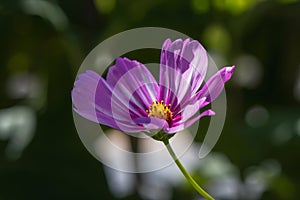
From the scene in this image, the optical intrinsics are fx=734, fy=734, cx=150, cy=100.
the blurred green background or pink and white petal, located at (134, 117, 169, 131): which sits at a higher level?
pink and white petal, located at (134, 117, 169, 131)

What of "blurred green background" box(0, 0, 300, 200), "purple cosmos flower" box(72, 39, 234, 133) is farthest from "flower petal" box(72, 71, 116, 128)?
"blurred green background" box(0, 0, 300, 200)

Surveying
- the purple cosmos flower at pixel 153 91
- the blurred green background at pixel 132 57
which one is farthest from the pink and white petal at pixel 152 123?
the blurred green background at pixel 132 57

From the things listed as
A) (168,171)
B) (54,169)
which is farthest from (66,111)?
(168,171)

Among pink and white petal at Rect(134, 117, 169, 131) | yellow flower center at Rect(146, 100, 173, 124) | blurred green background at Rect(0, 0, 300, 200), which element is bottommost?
blurred green background at Rect(0, 0, 300, 200)

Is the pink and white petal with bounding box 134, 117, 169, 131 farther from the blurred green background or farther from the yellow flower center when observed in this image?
the blurred green background

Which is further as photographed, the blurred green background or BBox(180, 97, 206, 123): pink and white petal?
the blurred green background

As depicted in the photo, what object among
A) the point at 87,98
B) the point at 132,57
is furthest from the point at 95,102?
the point at 132,57
